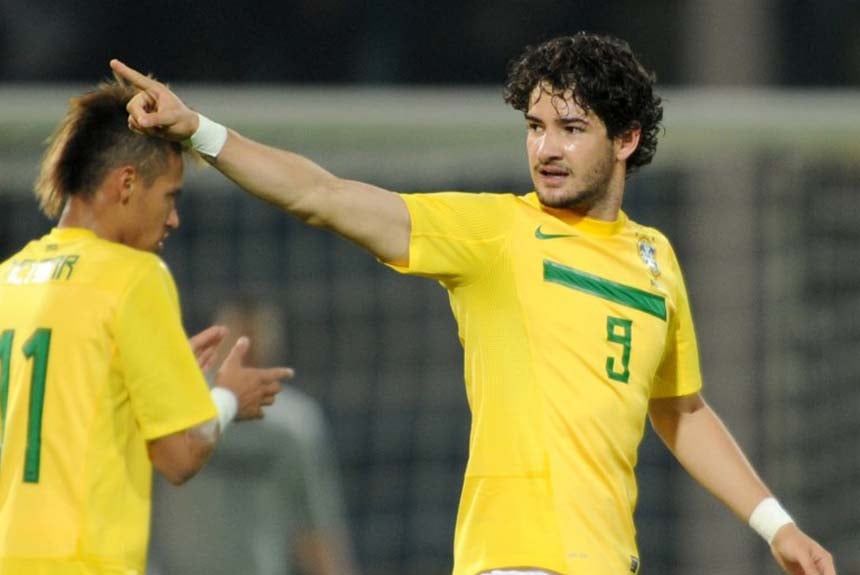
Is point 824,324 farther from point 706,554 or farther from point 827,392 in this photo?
point 706,554

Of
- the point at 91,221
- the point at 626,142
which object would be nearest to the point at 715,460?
the point at 626,142

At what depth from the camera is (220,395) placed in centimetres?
535

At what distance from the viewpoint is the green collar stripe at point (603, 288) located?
4848 mm

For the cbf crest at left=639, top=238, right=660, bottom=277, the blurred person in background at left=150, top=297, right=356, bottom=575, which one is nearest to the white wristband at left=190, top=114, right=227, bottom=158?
the cbf crest at left=639, top=238, right=660, bottom=277

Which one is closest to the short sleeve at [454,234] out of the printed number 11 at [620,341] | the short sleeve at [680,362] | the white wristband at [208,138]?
the printed number 11 at [620,341]

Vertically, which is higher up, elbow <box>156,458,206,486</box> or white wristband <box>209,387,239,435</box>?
white wristband <box>209,387,239,435</box>

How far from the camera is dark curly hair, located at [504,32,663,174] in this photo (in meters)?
4.96

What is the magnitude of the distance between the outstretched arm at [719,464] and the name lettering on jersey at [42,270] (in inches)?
61.4

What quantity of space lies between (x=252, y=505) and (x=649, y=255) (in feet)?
11.4

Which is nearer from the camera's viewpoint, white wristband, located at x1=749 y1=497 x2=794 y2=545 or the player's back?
the player's back

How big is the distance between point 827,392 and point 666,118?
2.21 m

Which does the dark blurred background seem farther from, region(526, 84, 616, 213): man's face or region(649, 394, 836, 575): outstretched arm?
region(526, 84, 616, 213): man's face

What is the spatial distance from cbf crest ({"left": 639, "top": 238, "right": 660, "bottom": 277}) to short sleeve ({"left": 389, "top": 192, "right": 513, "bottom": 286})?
1.30 ft

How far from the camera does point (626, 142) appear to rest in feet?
16.8
